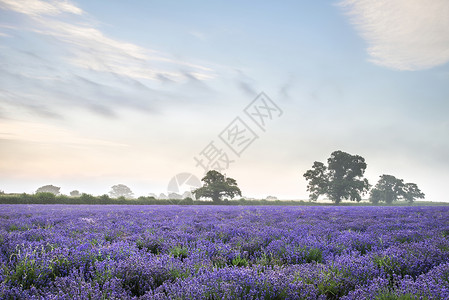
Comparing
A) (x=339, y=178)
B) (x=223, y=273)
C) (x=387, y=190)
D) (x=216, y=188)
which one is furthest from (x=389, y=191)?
(x=223, y=273)

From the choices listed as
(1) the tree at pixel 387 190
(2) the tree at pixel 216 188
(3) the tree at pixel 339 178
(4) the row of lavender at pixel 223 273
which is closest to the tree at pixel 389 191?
(1) the tree at pixel 387 190

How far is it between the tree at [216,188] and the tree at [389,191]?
48.3m

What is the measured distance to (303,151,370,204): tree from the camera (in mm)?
56719

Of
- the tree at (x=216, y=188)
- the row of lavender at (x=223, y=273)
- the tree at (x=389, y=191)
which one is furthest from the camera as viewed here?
the tree at (x=389, y=191)

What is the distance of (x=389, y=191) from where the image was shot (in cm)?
7831

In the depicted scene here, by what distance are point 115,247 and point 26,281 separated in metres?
1.23

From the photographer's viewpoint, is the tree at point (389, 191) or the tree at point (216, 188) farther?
the tree at point (389, 191)

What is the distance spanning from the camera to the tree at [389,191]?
253ft

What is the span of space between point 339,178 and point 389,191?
94.4 feet

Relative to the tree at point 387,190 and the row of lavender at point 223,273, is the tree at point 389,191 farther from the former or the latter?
the row of lavender at point 223,273

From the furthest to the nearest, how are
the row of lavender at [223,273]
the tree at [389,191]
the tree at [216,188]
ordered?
the tree at [389,191]
the tree at [216,188]
the row of lavender at [223,273]

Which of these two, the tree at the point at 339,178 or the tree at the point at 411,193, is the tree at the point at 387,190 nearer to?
the tree at the point at 411,193

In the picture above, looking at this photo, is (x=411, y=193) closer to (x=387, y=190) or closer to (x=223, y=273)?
(x=387, y=190)

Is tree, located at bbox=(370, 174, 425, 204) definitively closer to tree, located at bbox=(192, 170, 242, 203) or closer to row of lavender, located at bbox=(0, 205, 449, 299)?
tree, located at bbox=(192, 170, 242, 203)
